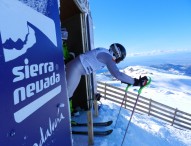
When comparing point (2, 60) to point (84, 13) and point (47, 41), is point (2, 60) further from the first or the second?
point (84, 13)

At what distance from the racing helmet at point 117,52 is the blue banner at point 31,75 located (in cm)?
215

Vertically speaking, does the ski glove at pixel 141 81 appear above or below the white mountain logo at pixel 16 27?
below

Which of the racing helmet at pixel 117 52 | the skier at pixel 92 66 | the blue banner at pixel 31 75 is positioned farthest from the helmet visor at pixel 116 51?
the blue banner at pixel 31 75

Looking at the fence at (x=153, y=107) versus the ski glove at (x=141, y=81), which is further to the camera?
the fence at (x=153, y=107)

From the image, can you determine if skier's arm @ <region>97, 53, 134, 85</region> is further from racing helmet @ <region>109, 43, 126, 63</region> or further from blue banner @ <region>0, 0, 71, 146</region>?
blue banner @ <region>0, 0, 71, 146</region>

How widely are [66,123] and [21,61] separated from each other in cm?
148

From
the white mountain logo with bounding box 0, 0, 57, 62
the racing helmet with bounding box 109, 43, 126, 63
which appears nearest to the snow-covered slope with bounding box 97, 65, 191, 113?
the racing helmet with bounding box 109, 43, 126, 63

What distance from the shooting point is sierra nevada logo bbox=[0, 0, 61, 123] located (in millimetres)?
1608

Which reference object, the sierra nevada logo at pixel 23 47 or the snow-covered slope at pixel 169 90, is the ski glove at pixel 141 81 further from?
the snow-covered slope at pixel 169 90

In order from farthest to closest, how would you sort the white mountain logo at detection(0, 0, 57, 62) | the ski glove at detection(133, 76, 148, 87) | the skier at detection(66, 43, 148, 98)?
the ski glove at detection(133, 76, 148, 87), the skier at detection(66, 43, 148, 98), the white mountain logo at detection(0, 0, 57, 62)

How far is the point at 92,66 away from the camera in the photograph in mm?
4457

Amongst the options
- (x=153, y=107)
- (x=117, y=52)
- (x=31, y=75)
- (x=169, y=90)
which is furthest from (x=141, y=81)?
(x=169, y=90)

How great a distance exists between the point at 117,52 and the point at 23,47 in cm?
326

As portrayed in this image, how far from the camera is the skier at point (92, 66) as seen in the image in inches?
172
